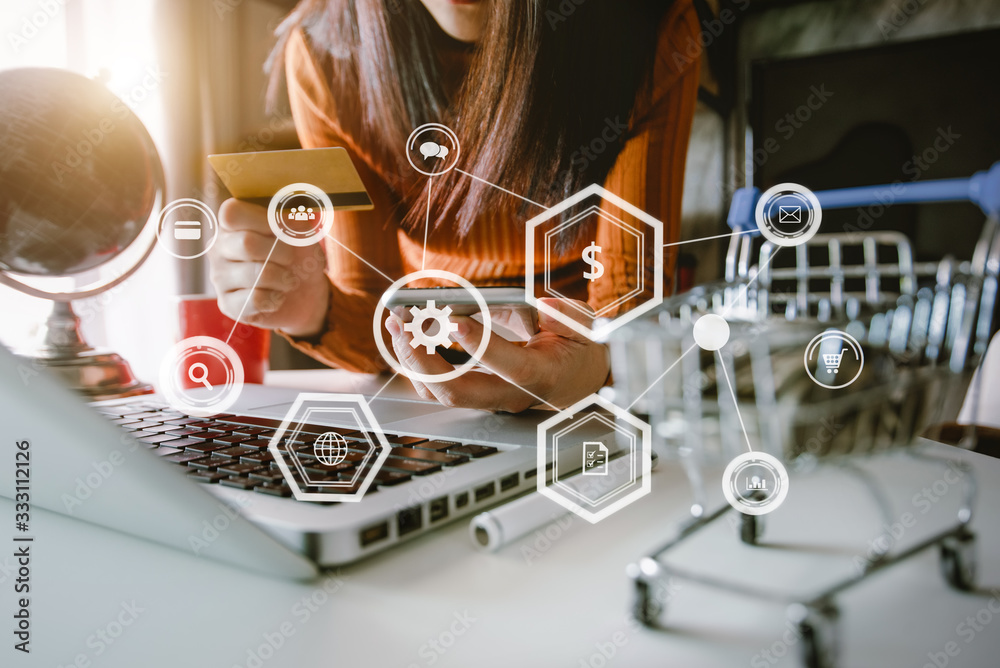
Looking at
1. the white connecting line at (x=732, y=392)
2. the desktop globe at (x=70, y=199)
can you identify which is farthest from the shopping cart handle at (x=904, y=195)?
the desktop globe at (x=70, y=199)

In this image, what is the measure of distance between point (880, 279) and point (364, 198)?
473mm

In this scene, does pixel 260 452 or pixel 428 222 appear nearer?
pixel 260 452

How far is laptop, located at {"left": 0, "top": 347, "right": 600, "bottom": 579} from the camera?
24cm

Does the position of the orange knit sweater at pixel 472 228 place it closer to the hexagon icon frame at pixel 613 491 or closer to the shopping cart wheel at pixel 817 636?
the hexagon icon frame at pixel 613 491

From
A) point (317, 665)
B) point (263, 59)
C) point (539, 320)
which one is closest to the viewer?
point (317, 665)

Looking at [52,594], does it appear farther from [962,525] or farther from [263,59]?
[263,59]

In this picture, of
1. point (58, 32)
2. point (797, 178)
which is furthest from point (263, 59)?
point (797, 178)

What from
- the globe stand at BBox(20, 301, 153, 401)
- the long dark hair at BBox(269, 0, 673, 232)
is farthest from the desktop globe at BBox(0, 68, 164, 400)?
the long dark hair at BBox(269, 0, 673, 232)

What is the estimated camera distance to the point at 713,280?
38 cm
